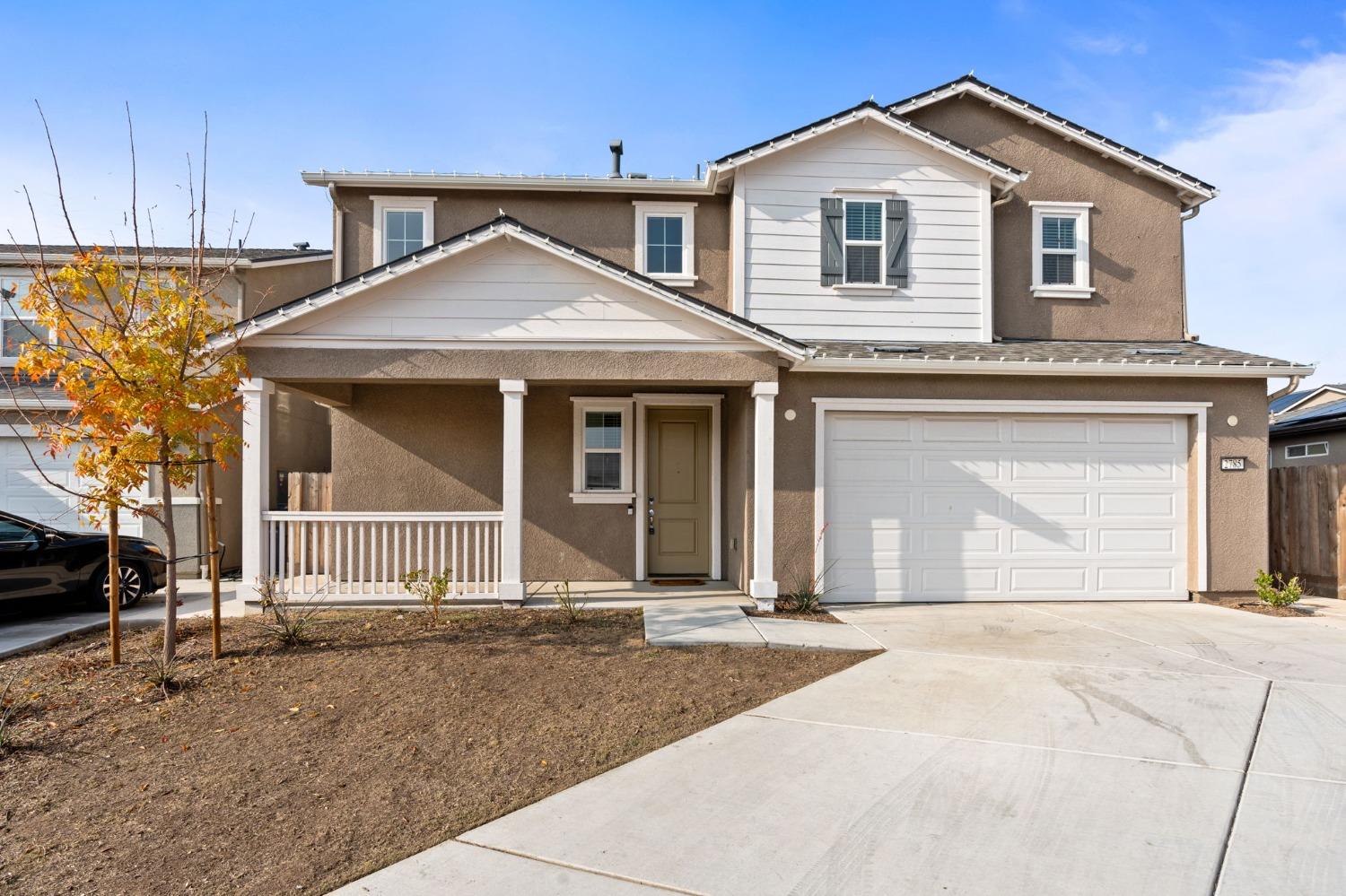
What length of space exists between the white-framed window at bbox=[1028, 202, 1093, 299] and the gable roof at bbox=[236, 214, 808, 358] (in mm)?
4946

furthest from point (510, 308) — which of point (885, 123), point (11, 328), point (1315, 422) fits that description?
point (1315, 422)

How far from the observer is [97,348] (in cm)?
574

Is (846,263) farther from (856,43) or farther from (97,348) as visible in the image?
(97,348)

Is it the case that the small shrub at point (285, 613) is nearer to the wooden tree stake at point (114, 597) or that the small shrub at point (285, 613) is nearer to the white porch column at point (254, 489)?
the white porch column at point (254, 489)

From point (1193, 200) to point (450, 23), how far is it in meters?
10.8

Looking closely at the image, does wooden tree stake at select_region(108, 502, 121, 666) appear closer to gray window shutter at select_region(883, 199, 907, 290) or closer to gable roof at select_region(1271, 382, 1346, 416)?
gray window shutter at select_region(883, 199, 907, 290)

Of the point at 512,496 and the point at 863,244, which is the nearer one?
the point at 512,496

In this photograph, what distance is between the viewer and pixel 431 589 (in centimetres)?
802

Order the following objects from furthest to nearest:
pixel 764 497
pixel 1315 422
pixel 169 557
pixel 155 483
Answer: pixel 1315 422 → pixel 155 483 → pixel 764 497 → pixel 169 557

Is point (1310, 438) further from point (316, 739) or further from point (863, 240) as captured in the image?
point (316, 739)

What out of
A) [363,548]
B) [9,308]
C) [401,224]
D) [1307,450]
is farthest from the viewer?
[1307,450]

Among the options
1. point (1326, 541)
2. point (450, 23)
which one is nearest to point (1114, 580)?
point (1326, 541)

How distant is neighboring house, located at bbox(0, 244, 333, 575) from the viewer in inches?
449

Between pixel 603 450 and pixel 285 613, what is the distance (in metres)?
4.48
